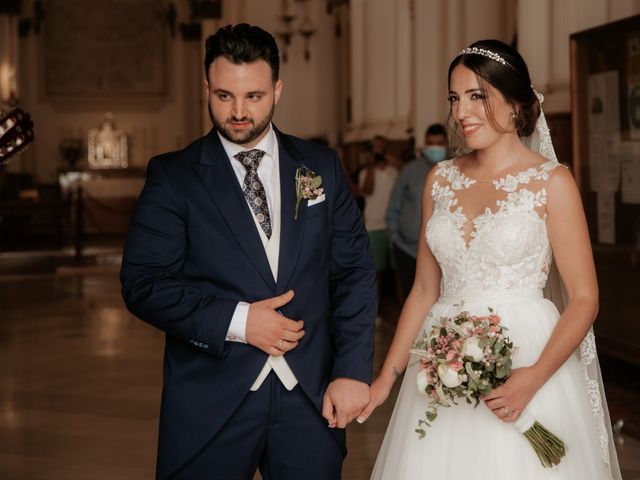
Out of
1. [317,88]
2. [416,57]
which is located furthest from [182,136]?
[416,57]

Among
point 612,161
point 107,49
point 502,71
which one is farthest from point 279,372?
point 107,49

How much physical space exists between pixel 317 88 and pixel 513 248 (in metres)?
18.4

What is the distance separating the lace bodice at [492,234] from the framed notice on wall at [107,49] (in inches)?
1151

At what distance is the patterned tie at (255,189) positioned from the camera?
10.3 ft

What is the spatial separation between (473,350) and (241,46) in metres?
1.01

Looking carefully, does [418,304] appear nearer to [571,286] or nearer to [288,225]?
[571,286]

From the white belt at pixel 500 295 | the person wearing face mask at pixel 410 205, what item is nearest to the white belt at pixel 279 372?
the white belt at pixel 500 295

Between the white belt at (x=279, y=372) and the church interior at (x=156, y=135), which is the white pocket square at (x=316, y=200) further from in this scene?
the church interior at (x=156, y=135)

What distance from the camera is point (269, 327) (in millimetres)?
2955

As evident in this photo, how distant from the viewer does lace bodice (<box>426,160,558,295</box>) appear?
3.44 metres

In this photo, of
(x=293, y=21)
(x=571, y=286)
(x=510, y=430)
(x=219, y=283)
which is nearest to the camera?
(x=219, y=283)

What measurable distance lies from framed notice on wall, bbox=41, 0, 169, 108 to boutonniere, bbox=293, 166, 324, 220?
2957 centimetres

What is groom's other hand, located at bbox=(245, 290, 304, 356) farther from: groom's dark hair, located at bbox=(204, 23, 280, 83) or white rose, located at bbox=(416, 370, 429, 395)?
groom's dark hair, located at bbox=(204, 23, 280, 83)

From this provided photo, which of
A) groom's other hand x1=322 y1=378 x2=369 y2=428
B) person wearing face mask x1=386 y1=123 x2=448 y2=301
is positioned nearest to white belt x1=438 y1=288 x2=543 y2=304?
groom's other hand x1=322 y1=378 x2=369 y2=428
